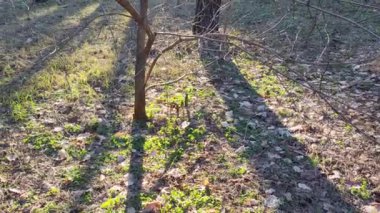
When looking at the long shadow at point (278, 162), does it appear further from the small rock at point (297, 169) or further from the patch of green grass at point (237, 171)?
the patch of green grass at point (237, 171)

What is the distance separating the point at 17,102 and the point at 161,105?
1489 mm

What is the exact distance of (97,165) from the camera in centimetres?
320

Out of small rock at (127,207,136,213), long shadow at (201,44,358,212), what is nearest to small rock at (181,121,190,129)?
long shadow at (201,44,358,212)

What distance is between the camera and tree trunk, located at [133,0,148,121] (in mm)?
3223

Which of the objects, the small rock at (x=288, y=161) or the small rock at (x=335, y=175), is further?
the small rock at (x=288, y=161)

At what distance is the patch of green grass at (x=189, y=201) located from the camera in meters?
2.75

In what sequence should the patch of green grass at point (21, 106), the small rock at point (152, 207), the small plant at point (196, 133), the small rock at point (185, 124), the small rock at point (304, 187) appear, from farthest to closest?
1. the patch of green grass at point (21, 106)
2. the small rock at point (185, 124)
3. the small plant at point (196, 133)
4. the small rock at point (304, 187)
5. the small rock at point (152, 207)

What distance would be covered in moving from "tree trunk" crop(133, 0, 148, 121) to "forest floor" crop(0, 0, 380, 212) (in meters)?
0.13

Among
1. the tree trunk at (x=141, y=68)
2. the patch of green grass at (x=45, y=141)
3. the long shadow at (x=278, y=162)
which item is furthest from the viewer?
the patch of green grass at (x=45, y=141)

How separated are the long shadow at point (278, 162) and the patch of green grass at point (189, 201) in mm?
398

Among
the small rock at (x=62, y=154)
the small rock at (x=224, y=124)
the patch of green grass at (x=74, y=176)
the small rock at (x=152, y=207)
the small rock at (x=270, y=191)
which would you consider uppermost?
the small rock at (x=224, y=124)

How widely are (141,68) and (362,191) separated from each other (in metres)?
2.01

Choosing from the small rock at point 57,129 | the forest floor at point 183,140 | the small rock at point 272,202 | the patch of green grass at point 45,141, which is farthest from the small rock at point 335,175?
the small rock at point 57,129

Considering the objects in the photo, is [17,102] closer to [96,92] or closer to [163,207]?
[96,92]
